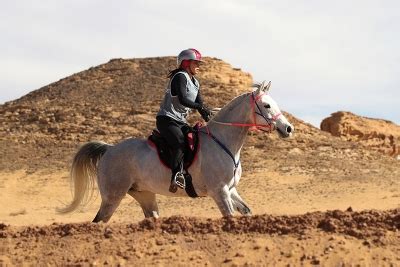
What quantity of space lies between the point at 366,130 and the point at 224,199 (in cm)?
4244

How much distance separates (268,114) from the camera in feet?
33.2

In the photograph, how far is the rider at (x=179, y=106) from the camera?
10.0 metres

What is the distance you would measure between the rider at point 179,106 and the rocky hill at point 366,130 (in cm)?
3865

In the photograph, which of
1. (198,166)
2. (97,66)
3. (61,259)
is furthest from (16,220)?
(97,66)

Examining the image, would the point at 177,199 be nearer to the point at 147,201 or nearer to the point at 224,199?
the point at 147,201

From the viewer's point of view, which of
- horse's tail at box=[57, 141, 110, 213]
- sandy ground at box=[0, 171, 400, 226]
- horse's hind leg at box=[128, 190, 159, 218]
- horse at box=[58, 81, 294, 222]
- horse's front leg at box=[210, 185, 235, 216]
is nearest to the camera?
Result: horse's front leg at box=[210, 185, 235, 216]

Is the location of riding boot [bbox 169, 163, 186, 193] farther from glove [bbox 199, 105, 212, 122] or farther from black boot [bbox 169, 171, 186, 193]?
glove [bbox 199, 105, 212, 122]

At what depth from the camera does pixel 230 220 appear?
7.85m

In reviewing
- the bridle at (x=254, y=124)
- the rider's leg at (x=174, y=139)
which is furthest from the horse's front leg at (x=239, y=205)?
the rider's leg at (x=174, y=139)

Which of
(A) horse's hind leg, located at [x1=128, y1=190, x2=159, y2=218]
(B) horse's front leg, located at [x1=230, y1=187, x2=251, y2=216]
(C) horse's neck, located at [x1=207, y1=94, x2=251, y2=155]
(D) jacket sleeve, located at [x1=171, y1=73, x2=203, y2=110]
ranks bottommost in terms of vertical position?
(A) horse's hind leg, located at [x1=128, y1=190, x2=159, y2=218]

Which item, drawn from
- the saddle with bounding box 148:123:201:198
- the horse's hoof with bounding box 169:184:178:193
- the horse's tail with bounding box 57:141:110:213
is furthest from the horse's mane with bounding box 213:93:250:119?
the horse's tail with bounding box 57:141:110:213

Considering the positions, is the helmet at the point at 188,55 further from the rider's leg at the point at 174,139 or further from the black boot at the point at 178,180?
the black boot at the point at 178,180

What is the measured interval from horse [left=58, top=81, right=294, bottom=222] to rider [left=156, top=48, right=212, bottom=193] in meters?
0.24

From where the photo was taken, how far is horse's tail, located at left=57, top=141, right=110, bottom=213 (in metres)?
11.6
